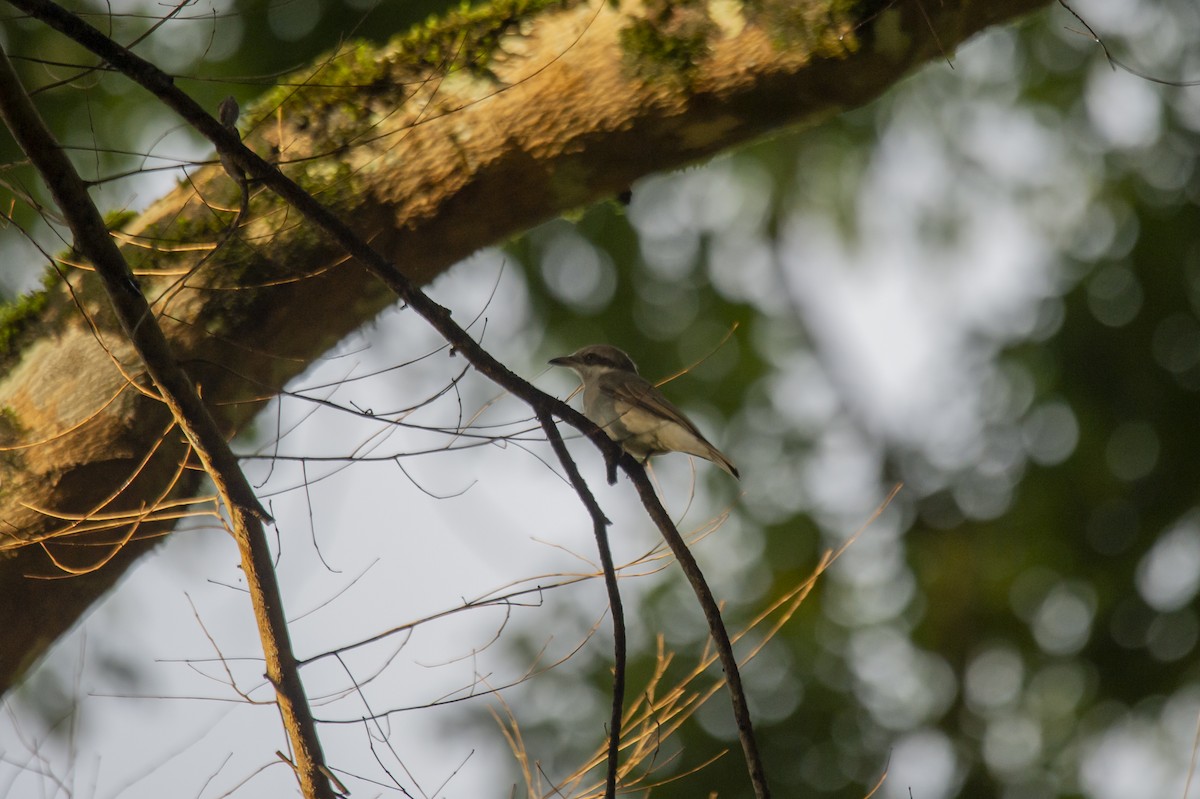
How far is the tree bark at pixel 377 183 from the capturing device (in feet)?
12.4

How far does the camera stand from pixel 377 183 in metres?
3.99

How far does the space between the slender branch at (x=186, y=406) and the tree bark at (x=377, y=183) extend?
2.66ft

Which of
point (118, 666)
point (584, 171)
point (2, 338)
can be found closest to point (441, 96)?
point (584, 171)

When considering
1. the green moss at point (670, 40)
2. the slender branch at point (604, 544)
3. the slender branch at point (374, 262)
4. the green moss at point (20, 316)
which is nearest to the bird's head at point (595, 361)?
the green moss at point (670, 40)

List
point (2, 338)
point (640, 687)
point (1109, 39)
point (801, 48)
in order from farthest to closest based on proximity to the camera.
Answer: point (640, 687) < point (1109, 39) < point (2, 338) < point (801, 48)

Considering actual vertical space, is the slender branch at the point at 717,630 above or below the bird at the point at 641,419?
above

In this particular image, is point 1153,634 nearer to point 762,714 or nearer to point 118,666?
point 762,714

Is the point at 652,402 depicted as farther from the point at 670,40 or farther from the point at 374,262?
the point at 374,262

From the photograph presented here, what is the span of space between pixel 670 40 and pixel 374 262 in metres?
1.59

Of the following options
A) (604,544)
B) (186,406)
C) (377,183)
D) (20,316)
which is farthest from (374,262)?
(20,316)

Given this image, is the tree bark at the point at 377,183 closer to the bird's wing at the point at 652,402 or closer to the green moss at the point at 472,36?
the green moss at the point at 472,36

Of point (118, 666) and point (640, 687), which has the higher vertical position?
point (118, 666)

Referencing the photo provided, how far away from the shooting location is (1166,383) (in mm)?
8250

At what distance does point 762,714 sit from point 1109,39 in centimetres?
544
